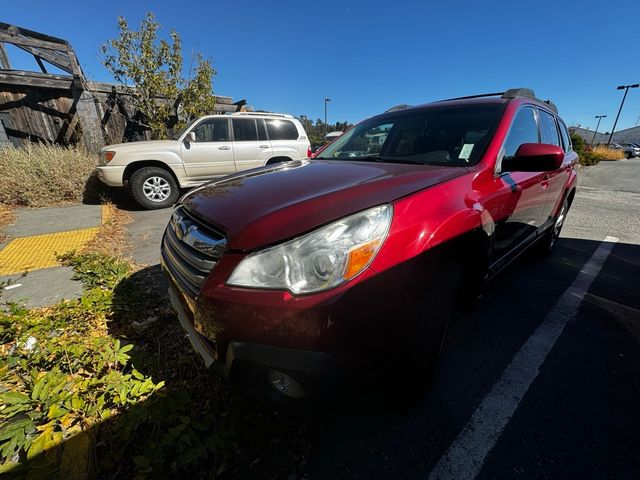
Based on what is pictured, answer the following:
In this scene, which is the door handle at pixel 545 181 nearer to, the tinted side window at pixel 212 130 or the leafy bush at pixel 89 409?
the leafy bush at pixel 89 409

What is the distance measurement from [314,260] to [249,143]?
6284 millimetres

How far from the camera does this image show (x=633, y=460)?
4.54ft

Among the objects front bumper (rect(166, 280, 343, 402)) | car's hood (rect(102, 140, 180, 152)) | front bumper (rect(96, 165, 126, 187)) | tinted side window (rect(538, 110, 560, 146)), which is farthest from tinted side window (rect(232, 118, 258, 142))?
front bumper (rect(166, 280, 343, 402))

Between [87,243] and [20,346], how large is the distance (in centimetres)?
223

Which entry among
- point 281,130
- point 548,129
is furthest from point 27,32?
point 548,129

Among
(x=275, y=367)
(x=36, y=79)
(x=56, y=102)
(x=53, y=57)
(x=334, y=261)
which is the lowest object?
(x=275, y=367)

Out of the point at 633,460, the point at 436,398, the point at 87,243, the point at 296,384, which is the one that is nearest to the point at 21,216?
the point at 87,243

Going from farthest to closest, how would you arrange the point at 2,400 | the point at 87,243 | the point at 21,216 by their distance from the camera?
1. the point at 21,216
2. the point at 87,243
3. the point at 2,400

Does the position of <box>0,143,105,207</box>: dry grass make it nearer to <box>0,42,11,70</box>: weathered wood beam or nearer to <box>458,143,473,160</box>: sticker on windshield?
<box>0,42,11,70</box>: weathered wood beam

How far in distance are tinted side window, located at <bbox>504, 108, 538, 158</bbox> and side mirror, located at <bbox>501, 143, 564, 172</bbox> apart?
0.45 ft

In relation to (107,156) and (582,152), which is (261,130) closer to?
(107,156)

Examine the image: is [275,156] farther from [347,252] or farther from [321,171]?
[347,252]

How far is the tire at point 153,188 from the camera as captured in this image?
5.71 metres

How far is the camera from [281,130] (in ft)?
23.6
